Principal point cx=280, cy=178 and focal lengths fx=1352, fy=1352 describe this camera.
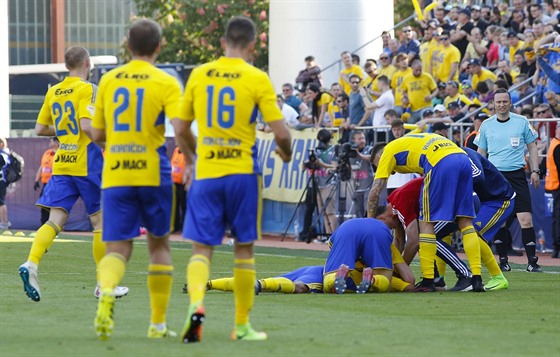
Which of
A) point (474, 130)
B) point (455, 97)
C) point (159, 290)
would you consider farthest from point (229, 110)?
point (455, 97)

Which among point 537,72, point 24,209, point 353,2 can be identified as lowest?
point 24,209

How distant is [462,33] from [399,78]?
1.68 m

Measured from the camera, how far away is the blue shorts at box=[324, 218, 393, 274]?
40.5 feet

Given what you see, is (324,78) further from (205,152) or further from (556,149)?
(205,152)

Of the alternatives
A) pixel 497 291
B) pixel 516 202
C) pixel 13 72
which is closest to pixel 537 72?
pixel 516 202

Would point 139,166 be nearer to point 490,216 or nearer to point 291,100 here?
point 490,216

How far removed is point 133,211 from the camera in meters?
8.86

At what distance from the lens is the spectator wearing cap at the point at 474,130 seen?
18.5m

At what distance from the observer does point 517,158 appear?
16391 mm

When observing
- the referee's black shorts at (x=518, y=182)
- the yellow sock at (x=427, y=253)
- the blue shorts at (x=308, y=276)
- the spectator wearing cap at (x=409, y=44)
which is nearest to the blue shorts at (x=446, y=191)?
the yellow sock at (x=427, y=253)

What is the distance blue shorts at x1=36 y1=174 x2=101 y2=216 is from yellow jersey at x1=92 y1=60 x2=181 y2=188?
3.16 meters

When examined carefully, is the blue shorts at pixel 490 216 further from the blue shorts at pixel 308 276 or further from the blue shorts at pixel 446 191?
the blue shorts at pixel 308 276

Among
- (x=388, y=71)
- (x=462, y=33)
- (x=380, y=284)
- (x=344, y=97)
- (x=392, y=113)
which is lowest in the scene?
(x=380, y=284)

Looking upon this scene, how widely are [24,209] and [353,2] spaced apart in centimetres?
870
